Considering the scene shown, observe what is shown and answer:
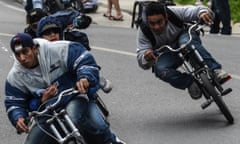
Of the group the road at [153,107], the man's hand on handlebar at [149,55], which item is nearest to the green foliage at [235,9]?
the road at [153,107]

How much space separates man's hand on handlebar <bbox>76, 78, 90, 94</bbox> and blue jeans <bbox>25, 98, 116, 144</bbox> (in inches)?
11.1

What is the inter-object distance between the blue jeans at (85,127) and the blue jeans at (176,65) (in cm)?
235

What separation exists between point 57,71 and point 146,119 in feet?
9.41

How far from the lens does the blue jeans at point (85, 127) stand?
6000 mm

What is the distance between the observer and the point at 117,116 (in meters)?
9.05

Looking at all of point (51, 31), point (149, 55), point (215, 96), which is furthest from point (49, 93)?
point (215, 96)

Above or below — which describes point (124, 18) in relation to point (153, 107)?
below

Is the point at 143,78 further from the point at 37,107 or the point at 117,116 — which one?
the point at 37,107

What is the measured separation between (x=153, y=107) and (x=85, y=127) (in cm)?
346

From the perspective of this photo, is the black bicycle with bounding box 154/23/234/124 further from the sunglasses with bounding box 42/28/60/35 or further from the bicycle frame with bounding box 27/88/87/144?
the bicycle frame with bounding box 27/88/87/144

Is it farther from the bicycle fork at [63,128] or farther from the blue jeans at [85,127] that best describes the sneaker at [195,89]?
the bicycle fork at [63,128]

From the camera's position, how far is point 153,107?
30.9 feet

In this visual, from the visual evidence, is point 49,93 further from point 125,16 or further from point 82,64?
point 125,16

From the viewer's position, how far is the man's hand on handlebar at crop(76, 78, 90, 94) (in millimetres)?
5719
